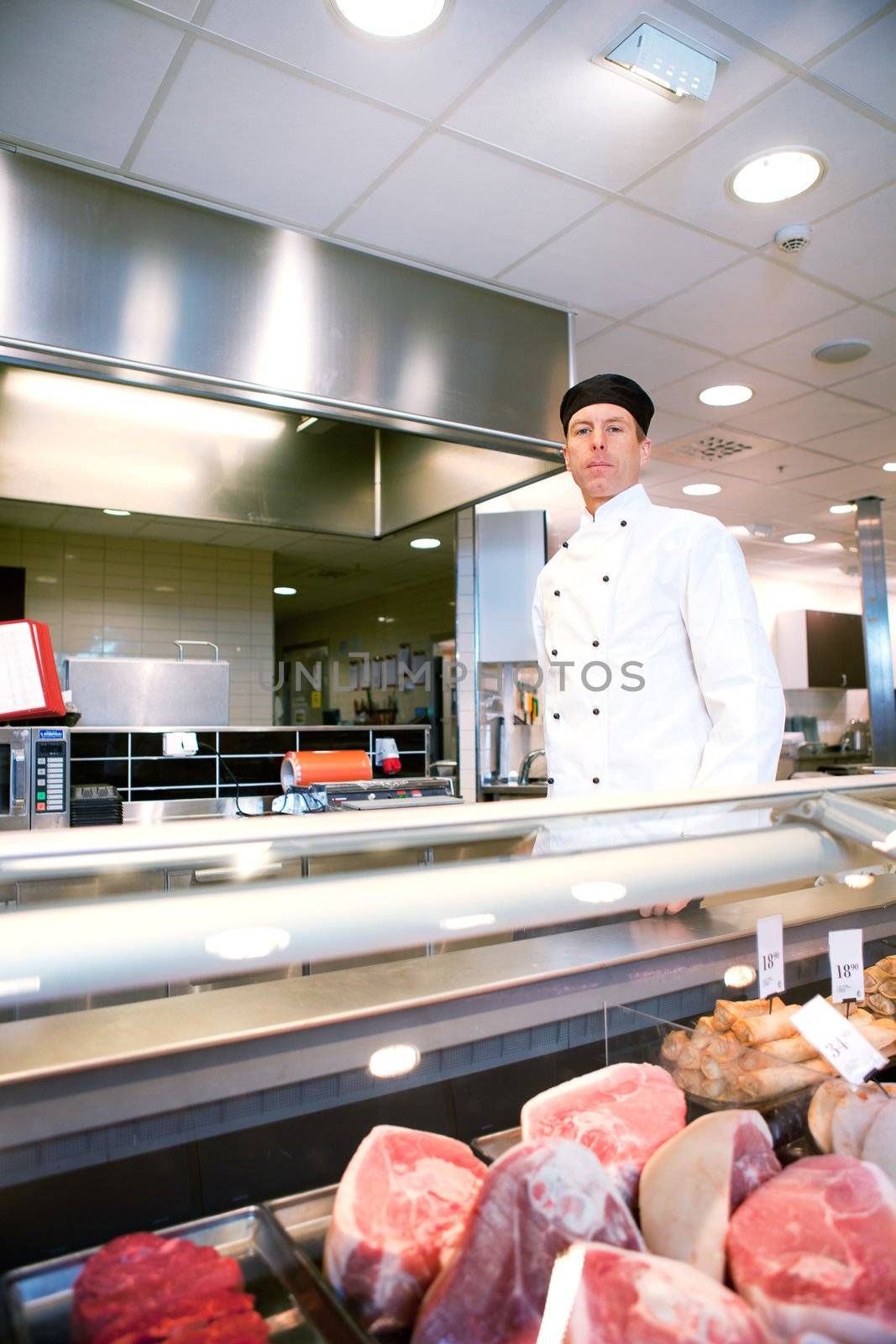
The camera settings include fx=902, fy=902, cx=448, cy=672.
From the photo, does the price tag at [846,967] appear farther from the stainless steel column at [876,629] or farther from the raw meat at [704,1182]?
the stainless steel column at [876,629]

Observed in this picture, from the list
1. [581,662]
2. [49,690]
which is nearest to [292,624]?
[49,690]

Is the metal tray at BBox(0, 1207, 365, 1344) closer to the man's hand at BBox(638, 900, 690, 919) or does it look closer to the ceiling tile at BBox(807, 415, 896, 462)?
the man's hand at BBox(638, 900, 690, 919)

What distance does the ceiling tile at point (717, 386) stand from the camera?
4201 millimetres

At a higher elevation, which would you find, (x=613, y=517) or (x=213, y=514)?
(x=213, y=514)

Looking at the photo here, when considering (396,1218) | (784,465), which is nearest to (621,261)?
(784,465)

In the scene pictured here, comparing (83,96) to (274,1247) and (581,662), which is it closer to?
(581,662)

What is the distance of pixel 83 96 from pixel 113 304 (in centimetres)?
49

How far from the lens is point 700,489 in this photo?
629 centimetres

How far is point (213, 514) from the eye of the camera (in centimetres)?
429

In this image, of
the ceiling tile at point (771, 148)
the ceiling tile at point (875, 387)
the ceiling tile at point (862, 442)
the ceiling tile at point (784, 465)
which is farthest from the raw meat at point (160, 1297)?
the ceiling tile at point (784, 465)

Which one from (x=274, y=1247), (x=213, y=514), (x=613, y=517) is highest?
(x=213, y=514)

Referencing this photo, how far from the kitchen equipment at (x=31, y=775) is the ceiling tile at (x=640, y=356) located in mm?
2660

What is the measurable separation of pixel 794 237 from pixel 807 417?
1.97 m

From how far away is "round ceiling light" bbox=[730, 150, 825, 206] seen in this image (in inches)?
103
